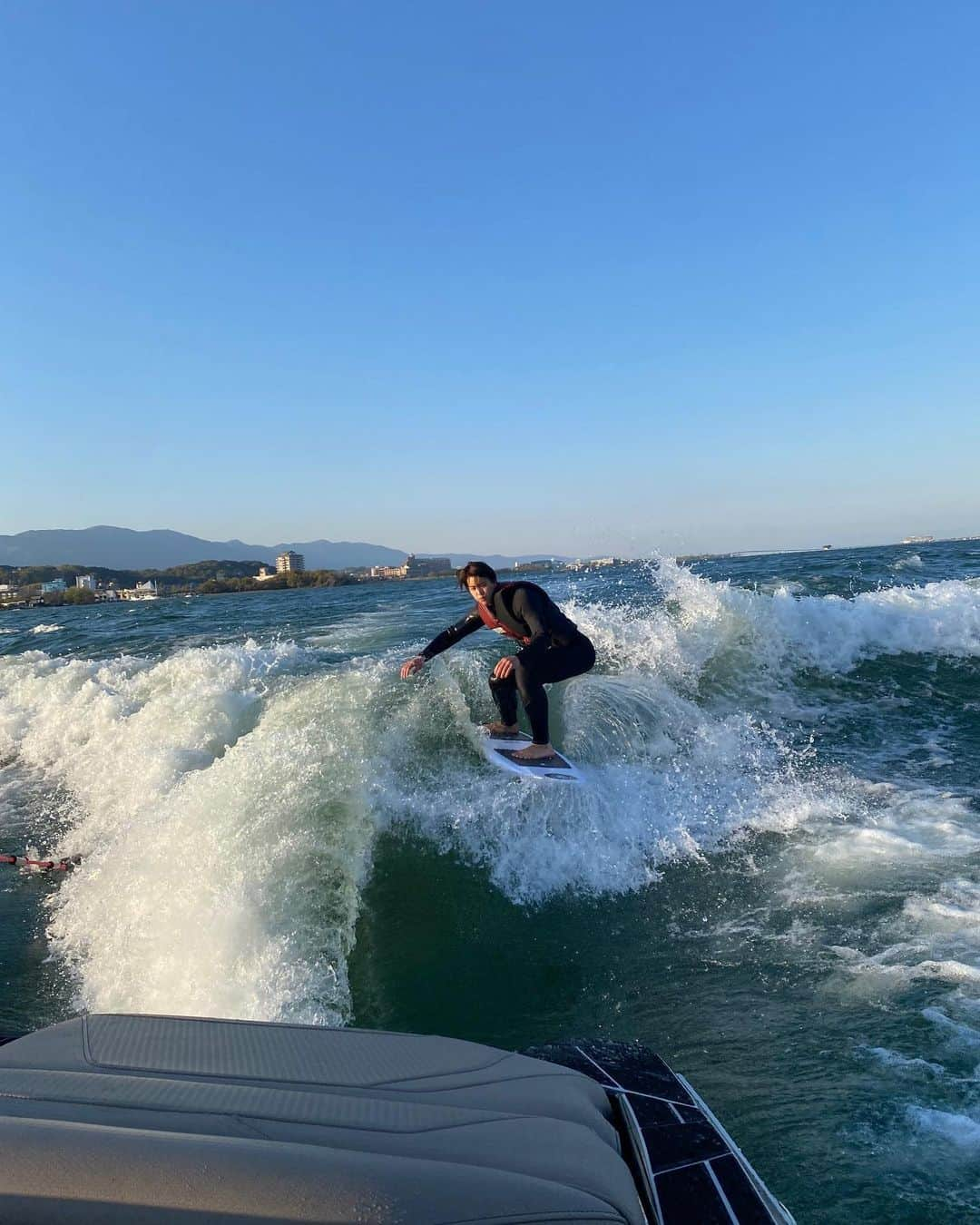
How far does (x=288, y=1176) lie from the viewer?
1.33 m

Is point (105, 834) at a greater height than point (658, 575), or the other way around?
point (658, 575)

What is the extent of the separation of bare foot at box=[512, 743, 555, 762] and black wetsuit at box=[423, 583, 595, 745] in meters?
0.06

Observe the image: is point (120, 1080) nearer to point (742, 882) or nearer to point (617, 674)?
point (742, 882)

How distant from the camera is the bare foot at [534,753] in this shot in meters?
6.71

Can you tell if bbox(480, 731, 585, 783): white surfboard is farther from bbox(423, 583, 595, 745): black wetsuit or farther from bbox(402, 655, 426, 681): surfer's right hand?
bbox(402, 655, 426, 681): surfer's right hand

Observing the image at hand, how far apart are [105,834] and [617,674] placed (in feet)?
19.6

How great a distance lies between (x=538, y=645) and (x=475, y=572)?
0.93 meters

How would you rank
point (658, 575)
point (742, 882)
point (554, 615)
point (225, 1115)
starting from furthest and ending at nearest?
point (658, 575) < point (554, 615) < point (742, 882) < point (225, 1115)

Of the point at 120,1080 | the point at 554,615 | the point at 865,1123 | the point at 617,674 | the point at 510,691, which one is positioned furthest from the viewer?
the point at 617,674

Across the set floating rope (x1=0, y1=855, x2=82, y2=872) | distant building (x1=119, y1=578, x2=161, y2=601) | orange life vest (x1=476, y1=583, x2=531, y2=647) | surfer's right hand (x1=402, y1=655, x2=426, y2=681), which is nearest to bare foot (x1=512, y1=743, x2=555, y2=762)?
orange life vest (x1=476, y1=583, x2=531, y2=647)

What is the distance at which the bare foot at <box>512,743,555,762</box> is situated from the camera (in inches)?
264

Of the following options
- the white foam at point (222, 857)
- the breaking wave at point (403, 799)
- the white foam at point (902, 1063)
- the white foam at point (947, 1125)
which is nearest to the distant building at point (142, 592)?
the breaking wave at point (403, 799)

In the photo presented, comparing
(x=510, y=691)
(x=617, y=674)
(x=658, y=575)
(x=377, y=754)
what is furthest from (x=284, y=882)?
(x=658, y=575)

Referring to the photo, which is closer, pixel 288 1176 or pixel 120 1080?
pixel 288 1176
